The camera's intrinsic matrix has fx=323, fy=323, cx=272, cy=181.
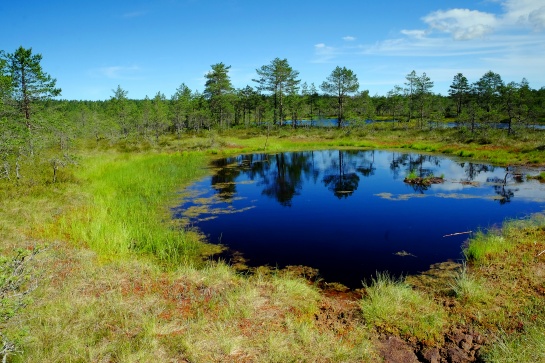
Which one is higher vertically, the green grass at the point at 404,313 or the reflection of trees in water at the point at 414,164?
the reflection of trees in water at the point at 414,164

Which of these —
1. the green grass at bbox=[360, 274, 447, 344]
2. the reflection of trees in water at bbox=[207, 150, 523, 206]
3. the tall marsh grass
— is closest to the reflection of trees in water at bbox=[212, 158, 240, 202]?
the reflection of trees in water at bbox=[207, 150, 523, 206]

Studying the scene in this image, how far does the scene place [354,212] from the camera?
62.8 feet

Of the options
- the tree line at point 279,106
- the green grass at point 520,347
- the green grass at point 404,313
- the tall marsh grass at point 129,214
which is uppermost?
the tree line at point 279,106

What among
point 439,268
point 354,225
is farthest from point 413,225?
point 439,268

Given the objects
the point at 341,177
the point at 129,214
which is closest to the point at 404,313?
the point at 129,214

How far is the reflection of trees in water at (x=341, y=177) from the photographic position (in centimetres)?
2520

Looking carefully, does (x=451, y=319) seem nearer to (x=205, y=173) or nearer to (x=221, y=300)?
(x=221, y=300)

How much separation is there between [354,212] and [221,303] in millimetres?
12505

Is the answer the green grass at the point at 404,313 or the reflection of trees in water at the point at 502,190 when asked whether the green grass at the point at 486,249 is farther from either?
the reflection of trees in water at the point at 502,190

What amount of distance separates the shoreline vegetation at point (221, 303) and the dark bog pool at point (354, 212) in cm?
127

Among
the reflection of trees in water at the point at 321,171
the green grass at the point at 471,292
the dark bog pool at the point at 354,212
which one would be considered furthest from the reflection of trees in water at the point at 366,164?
the green grass at the point at 471,292

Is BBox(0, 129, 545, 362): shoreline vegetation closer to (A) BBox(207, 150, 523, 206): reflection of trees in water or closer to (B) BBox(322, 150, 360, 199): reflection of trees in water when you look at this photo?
(A) BBox(207, 150, 523, 206): reflection of trees in water

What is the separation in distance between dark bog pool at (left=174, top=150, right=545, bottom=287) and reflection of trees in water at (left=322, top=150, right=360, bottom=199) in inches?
3.5

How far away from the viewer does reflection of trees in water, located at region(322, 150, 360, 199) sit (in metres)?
25.2
